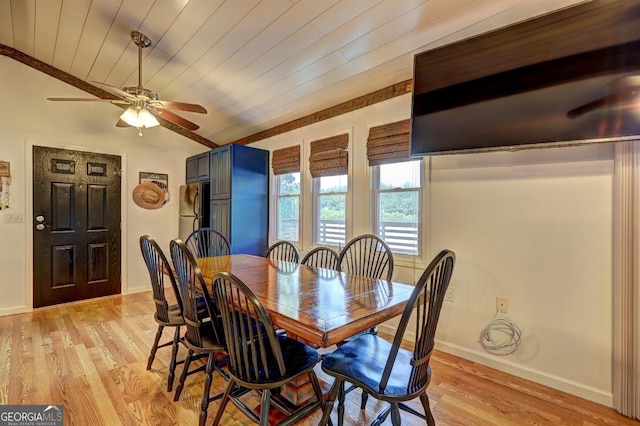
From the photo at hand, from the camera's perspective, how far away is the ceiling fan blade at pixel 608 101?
1.58 meters

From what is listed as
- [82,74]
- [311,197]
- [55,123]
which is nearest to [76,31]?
[82,74]

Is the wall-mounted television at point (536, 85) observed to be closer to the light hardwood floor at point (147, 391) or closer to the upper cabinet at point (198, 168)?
Answer: the light hardwood floor at point (147, 391)

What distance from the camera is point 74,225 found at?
3.93 m

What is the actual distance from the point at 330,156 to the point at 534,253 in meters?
2.15

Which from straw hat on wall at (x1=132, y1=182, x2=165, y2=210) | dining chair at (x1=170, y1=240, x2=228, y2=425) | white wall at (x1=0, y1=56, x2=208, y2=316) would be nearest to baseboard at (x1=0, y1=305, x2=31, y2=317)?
white wall at (x1=0, y1=56, x2=208, y2=316)

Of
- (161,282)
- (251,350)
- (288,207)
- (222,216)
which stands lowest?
(251,350)

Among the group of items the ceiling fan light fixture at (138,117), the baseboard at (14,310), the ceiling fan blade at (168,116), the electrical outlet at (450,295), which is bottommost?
the baseboard at (14,310)

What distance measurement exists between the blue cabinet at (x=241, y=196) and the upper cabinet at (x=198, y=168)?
0.45 feet

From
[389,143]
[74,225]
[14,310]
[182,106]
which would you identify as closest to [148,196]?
[74,225]

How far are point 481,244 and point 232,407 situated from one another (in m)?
2.12

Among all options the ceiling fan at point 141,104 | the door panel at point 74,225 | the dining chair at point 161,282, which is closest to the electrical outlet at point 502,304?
the dining chair at point 161,282

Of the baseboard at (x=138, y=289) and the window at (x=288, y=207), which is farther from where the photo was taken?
the baseboard at (x=138, y=289)

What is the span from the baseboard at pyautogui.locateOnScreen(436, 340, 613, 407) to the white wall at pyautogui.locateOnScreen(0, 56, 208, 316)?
425 cm

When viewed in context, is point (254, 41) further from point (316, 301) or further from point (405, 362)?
point (405, 362)
